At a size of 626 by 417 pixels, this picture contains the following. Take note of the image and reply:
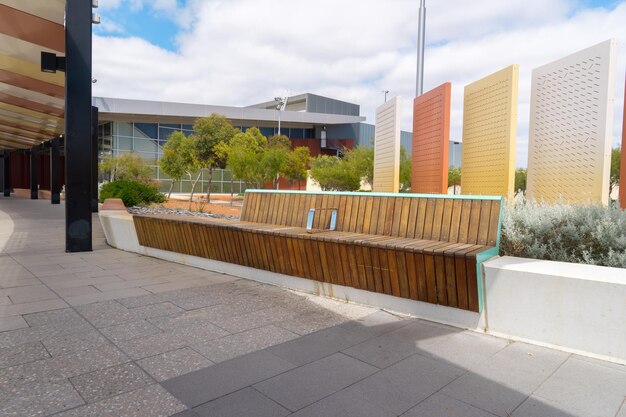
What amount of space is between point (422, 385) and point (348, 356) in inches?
24.5

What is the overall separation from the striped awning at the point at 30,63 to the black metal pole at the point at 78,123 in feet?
2.18

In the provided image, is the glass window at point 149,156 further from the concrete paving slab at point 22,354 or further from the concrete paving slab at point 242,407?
the concrete paving slab at point 242,407

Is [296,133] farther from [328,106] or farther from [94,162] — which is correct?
[94,162]

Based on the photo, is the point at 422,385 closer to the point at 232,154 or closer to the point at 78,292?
the point at 78,292

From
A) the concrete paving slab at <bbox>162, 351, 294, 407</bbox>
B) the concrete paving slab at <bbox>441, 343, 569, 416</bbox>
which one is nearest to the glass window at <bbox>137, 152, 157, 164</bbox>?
the concrete paving slab at <bbox>162, 351, 294, 407</bbox>

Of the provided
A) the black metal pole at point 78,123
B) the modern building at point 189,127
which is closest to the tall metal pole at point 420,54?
the black metal pole at point 78,123

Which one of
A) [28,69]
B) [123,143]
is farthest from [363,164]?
[123,143]

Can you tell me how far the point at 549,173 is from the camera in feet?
21.4

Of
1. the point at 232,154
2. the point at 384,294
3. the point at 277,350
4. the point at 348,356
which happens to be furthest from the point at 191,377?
the point at 232,154

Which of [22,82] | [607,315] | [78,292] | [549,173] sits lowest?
[78,292]

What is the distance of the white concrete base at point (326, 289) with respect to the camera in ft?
12.4

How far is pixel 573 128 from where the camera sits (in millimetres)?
6082

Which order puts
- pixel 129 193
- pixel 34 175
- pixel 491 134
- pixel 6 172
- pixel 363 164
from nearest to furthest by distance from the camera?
1. pixel 491 134
2. pixel 129 193
3. pixel 363 164
4. pixel 34 175
5. pixel 6 172

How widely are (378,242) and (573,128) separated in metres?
3.83
